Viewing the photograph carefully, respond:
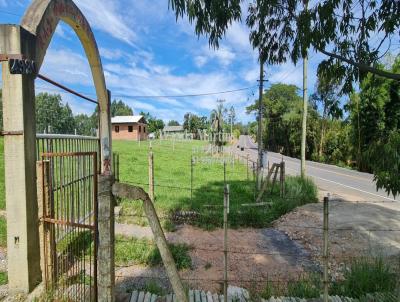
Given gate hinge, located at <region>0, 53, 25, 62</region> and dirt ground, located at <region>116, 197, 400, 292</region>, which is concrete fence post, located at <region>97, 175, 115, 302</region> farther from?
dirt ground, located at <region>116, 197, 400, 292</region>

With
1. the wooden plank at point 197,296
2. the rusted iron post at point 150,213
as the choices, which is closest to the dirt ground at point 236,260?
the wooden plank at point 197,296

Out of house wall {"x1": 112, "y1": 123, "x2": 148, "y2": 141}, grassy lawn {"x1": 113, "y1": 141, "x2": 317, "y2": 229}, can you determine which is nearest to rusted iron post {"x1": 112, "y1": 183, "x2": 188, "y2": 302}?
grassy lawn {"x1": 113, "y1": 141, "x2": 317, "y2": 229}

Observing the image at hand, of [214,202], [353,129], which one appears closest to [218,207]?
[214,202]

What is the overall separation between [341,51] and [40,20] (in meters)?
3.52

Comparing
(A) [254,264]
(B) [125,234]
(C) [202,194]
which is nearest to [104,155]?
(B) [125,234]

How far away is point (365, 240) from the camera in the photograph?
26.0 feet

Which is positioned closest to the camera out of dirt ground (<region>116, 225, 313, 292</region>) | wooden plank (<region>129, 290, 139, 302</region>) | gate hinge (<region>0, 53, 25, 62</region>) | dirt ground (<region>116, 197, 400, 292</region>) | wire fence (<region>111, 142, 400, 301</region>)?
gate hinge (<region>0, 53, 25, 62</region>)

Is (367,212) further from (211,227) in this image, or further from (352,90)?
(352,90)

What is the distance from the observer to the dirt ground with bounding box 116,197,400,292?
19.5ft

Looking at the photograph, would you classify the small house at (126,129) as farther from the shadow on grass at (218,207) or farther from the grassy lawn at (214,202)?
the shadow on grass at (218,207)

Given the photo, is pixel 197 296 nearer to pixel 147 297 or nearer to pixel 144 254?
pixel 147 297

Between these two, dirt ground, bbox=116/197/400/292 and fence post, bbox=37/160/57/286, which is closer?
fence post, bbox=37/160/57/286

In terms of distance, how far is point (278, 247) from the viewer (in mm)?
7891

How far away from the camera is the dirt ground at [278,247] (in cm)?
594
